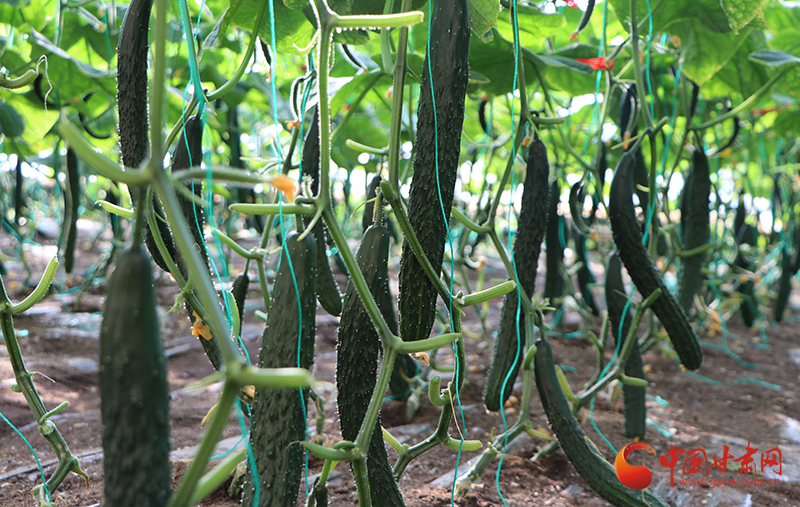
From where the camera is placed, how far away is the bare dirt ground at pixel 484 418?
1317 mm

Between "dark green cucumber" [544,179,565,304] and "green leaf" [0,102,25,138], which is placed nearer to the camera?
"dark green cucumber" [544,179,565,304]

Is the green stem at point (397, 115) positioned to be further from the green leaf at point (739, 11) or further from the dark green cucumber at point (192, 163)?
the green leaf at point (739, 11)

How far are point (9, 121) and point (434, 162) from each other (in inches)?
70.8

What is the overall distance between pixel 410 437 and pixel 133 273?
4.52 ft

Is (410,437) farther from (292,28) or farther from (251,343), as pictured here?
(251,343)

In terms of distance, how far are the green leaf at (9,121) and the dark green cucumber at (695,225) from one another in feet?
7.07

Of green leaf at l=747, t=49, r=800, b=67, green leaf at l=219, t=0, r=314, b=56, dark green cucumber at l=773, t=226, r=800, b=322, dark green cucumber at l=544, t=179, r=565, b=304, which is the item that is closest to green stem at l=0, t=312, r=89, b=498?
green leaf at l=219, t=0, r=314, b=56

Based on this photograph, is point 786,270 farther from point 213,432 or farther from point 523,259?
point 213,432

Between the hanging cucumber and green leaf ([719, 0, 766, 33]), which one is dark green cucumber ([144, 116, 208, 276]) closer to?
green leaf ([719, 0, 766, 33])

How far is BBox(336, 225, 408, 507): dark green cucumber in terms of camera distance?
30.0 inches

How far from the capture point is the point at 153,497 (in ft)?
1.33

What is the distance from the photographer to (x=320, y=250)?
983 millimetres

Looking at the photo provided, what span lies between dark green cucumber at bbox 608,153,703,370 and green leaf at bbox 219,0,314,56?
69 centimetres

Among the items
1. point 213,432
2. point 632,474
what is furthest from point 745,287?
point 213,432
